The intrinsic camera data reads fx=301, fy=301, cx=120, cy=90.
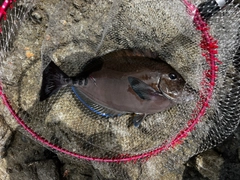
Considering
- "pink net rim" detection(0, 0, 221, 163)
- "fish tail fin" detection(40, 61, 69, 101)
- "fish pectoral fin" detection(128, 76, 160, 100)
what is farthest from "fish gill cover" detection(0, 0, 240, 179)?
"fish pectoral fin" detection(128, 76, 160, 100)

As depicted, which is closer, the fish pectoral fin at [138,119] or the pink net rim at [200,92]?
the pink net rim at [200,92]

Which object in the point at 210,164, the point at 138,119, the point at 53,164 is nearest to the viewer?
the point at 138,119

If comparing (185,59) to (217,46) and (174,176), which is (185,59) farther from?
(174,176)

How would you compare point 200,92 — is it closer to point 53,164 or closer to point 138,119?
point 138,119

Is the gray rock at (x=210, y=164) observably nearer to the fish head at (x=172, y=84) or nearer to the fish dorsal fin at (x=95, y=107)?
the fish head at (x=172, y=84)

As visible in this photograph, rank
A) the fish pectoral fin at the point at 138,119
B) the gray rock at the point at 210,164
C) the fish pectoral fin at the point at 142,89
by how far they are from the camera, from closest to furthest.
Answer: the fish pectoral fin at the point at 142,89
the fish pectoral fin at the point at 138,119
the gray rock at the point at 210,164

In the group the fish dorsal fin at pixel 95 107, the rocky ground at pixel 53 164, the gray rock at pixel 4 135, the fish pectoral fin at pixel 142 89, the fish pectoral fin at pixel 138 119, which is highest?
the fish pectoral fin at pixel 142 89

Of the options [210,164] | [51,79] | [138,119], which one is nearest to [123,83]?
[138,119]

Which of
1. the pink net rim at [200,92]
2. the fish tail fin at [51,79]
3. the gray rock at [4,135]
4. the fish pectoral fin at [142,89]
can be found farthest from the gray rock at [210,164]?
the gray rock at [4,135]
